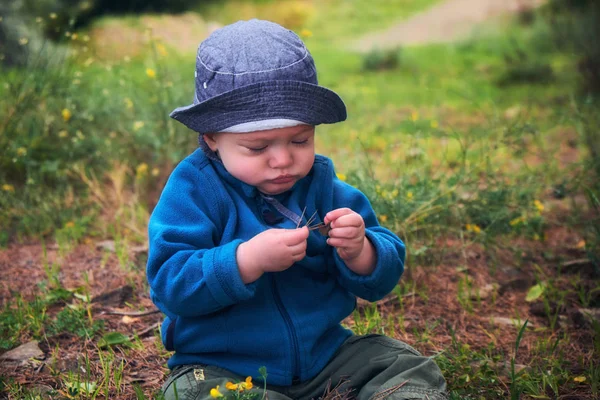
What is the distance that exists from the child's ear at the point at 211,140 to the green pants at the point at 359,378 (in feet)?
2.13

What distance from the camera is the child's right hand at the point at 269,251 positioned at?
1.92 metres

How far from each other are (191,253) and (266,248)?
23cm

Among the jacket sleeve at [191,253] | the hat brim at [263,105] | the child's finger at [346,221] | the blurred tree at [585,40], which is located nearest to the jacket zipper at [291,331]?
the jacket sleeve at [191,253]

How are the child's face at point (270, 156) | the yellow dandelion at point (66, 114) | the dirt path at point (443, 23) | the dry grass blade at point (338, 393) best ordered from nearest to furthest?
the child's face at point (270, 156) < the dry grass blade at point (338, 393) < the yellow dandelion at point (66, 114) < the dirt path at point (443, 23)

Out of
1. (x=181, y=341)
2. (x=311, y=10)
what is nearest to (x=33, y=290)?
(x=181, y=341)

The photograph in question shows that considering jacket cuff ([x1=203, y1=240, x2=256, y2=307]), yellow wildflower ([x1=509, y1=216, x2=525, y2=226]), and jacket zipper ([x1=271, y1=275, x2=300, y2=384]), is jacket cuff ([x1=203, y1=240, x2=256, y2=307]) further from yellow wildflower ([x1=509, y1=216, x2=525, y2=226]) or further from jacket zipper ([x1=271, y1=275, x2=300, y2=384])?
yellow wildflower ([x1=509, y1=216, x2=525, y2=226])

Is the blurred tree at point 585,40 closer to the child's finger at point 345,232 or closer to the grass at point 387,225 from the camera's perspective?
the grass at point 387,225

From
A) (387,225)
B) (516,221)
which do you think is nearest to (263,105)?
(387,225)

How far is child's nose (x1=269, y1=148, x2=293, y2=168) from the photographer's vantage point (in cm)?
203

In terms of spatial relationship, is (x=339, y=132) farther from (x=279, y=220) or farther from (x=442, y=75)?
(x=279, y=220)

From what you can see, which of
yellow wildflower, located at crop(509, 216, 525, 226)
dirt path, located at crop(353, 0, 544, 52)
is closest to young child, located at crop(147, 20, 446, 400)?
yellow wildflower, located at crop(509, 216, 525, 226)

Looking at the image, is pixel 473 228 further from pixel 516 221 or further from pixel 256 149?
pixel 256 149

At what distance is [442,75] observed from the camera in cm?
826

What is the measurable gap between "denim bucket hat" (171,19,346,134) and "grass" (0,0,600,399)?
868 mm
